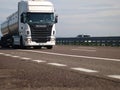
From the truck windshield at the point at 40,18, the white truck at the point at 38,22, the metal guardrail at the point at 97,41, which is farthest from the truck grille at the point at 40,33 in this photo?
the metal guardrail at the point at 97,41

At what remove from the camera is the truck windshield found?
3612cm

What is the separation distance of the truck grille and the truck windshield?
16.5 inches

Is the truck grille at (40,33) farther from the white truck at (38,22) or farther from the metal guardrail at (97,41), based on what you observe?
the metal guardrail at (97,41)

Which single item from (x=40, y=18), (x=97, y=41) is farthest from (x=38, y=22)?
(x=97, y=41)

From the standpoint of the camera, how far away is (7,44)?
48.8 m

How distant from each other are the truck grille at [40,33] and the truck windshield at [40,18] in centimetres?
42

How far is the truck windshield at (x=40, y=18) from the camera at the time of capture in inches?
1422

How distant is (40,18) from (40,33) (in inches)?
47.8

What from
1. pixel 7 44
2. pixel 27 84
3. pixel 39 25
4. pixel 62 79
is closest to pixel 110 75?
pixel 62 79

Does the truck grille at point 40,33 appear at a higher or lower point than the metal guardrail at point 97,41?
higher

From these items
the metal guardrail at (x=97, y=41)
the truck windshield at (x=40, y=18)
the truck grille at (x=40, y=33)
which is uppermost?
the truck windshield at (x=40, y=18)

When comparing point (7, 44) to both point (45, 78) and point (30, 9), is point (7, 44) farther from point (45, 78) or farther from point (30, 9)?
point (45, 78)

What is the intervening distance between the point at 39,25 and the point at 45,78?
25.0 metres

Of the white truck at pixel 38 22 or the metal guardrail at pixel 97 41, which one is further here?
the metal guardrail at pixel 97 41
